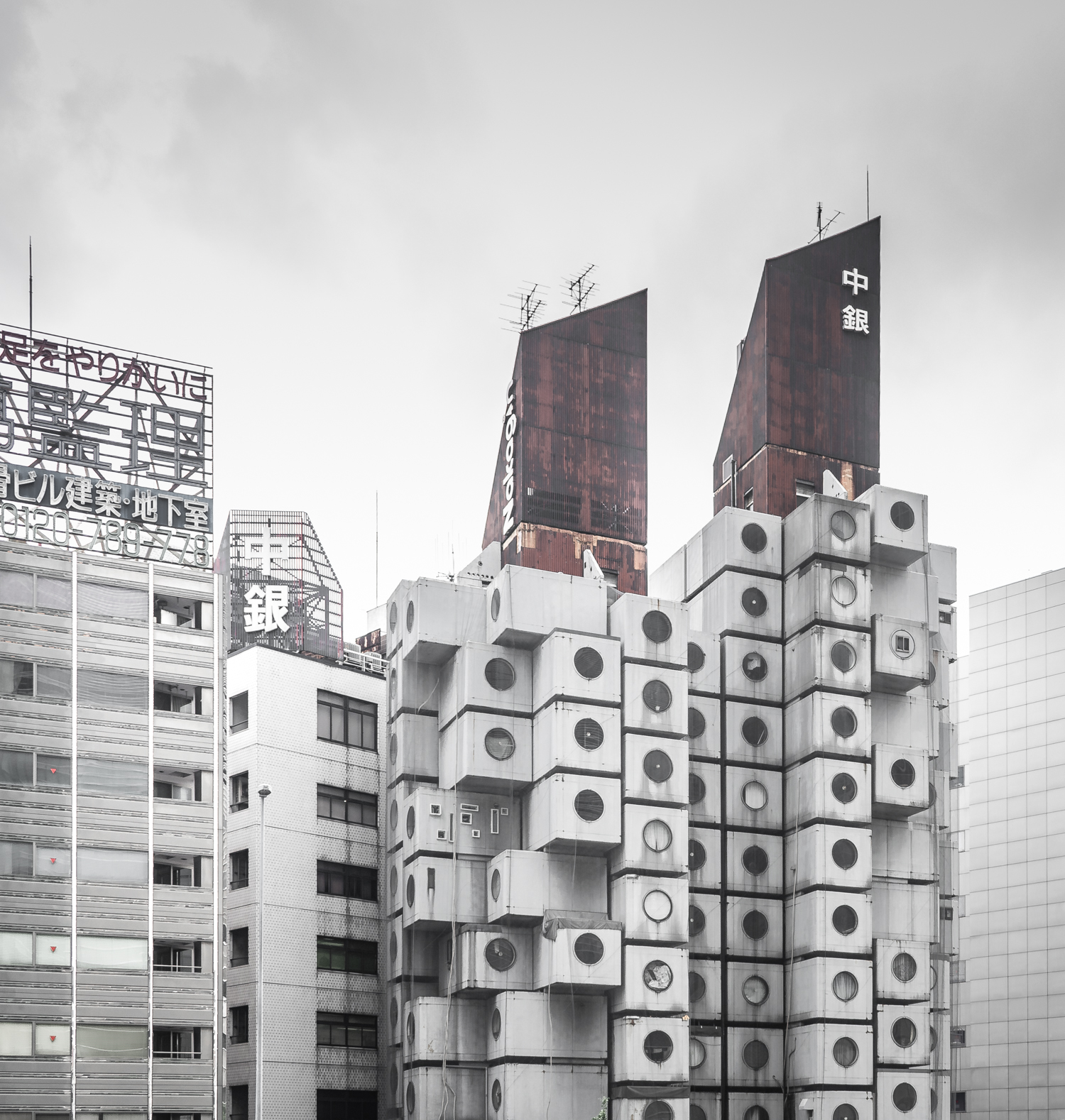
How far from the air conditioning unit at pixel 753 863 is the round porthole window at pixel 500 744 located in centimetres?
1140

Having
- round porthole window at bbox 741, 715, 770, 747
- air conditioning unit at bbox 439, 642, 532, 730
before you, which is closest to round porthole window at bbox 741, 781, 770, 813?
round porthole window at bbox 741, 715, 770, 747

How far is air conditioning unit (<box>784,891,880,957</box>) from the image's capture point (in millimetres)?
67938

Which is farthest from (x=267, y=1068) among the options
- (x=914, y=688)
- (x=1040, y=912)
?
(x=1040, y=912)

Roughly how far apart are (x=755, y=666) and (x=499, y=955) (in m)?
18.4

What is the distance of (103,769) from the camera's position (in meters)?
60.0

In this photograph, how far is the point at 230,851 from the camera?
241 ft

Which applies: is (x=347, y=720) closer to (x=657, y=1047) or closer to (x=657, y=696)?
(x=657, y=696)

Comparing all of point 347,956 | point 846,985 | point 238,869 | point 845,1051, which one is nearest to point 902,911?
point 846,985

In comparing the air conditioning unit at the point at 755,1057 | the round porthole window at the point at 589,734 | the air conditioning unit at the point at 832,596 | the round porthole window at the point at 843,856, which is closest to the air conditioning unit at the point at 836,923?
the round porthole window at the point at 843,856

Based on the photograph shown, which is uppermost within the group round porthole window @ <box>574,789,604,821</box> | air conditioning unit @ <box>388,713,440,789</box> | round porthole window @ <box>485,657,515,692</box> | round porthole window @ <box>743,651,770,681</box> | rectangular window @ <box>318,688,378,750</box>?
round porthole window @ <box>743,651,770,681</box>

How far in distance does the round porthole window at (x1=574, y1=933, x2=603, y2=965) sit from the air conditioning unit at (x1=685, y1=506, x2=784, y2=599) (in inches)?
758

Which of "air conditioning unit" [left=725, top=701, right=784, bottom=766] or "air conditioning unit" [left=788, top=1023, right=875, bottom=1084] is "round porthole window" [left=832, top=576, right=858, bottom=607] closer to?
"air conditioning unit" [left=725, top=701, right=784, bottom=766]

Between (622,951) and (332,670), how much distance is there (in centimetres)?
2124

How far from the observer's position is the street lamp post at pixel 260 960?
6700 cm
